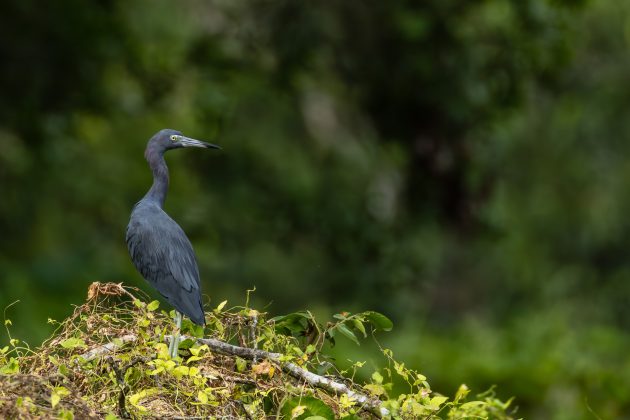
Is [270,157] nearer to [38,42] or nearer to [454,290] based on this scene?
[38,42]

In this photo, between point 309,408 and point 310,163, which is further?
point 310,163

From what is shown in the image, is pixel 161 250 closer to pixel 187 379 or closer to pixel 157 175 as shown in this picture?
pixel 157 175

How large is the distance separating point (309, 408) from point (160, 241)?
5.44 ft

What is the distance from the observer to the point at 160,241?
20.9 ft

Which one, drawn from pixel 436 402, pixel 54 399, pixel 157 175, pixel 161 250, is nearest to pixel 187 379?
pixel 54 399

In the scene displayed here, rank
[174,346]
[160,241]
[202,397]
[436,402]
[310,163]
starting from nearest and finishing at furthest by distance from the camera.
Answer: [202,397] < [436,402] < [174,346] < [160,241] < [310,163]

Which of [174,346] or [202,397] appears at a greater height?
[174,346]

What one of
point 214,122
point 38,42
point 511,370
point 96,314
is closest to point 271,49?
point 214,122

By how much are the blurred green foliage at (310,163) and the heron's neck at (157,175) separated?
29.6 feet

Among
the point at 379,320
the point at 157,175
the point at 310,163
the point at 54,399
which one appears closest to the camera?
the point at 54,399

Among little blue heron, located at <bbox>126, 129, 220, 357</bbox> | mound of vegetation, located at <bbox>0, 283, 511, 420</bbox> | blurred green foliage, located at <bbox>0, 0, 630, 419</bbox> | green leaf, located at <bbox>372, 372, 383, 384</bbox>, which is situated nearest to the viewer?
mound of vegetation, located at <bbox>0, 283, 511, 420</bbox>

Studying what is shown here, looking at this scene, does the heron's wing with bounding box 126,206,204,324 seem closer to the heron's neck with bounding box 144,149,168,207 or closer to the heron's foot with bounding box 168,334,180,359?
the heron's neck with bounding box 144,149,168,207

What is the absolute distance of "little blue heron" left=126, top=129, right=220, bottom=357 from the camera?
250 inches

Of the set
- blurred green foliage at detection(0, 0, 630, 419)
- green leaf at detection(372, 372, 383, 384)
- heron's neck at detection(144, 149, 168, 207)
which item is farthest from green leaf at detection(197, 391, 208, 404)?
blurred green foliage at detection(0, 0, 630, 419)
